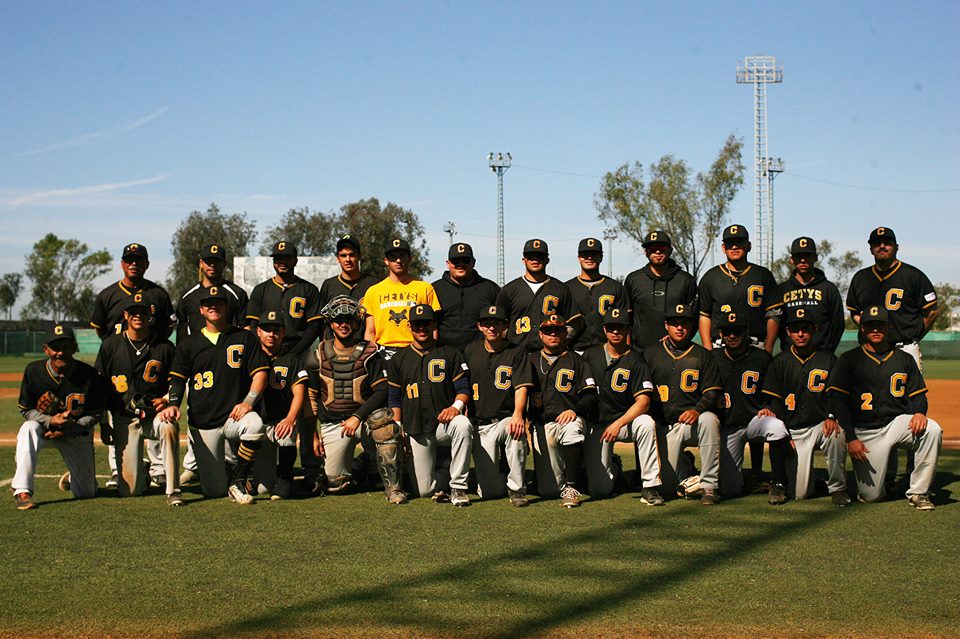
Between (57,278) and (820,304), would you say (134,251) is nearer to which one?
(820,304)

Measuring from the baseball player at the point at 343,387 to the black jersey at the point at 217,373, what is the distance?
0.54 metres

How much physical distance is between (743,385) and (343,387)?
3.31 meters

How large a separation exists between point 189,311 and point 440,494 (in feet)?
9.60

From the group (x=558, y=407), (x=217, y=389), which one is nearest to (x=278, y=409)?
(x=217, y=389)

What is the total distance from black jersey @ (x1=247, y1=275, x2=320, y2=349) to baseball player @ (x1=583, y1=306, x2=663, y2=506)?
257cm

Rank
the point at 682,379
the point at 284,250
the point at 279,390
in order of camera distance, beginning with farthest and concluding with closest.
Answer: the point at 284,250, the point at 279,390, the point at 682,379

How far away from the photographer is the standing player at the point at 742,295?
8305mm

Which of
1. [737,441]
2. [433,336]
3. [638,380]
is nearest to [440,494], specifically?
[433,336]

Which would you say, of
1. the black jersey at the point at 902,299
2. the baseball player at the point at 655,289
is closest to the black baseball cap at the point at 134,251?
the baseball player at the point at 655,289

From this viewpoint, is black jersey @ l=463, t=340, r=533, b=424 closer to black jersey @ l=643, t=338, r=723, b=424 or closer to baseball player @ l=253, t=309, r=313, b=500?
black jersey @ l=643, t=338, r=723, b=424

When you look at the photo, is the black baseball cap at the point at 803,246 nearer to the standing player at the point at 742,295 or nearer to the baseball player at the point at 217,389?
the standing player at the point at 742,295

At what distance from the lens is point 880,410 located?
732cm

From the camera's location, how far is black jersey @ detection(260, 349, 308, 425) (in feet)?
25.5

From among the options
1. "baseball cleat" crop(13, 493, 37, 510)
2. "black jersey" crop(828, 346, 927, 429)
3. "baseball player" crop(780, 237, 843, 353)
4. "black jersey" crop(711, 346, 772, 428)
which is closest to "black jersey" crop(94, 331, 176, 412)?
"baseball cleat" crop(13, 493, 37, 510)
